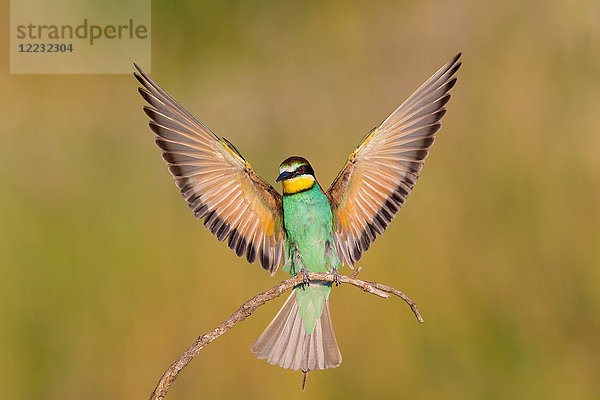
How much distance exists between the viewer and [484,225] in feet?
10.6

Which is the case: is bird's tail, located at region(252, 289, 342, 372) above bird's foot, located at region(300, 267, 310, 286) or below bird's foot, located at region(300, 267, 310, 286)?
below

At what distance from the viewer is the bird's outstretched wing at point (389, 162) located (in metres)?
1.80

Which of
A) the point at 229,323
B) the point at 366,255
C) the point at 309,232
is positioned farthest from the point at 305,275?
the point at 366,255

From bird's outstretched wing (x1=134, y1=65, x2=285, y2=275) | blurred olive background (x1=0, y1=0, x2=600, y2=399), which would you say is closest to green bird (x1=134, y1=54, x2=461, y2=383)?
bird's outstretched wing (x1=134, y1=65, x2=285, y2=275)

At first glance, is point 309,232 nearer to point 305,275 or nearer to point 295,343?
point 305,275

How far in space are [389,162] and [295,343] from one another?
55 centimetres

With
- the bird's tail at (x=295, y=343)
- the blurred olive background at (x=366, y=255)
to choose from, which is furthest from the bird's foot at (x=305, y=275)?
the blurred olive background at (x=366, y=255)

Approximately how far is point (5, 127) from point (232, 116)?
1153mm

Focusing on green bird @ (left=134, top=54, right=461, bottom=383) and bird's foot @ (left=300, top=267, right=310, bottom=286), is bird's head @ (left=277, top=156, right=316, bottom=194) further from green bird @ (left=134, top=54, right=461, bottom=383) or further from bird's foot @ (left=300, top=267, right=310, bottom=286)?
bird's foot @ (left=300, top=267, right=310, bottom=286)

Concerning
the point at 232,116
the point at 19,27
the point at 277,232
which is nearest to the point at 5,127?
the point at 19,27

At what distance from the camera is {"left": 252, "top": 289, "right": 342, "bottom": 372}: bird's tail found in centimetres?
190

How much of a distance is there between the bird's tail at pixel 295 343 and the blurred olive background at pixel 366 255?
1011 millimetres

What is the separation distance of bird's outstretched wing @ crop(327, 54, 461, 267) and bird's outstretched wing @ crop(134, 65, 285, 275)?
22cm

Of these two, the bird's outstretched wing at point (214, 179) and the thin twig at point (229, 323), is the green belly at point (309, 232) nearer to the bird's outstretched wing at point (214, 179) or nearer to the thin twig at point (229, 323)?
the bird's outstretched wing at point (214, 179)
